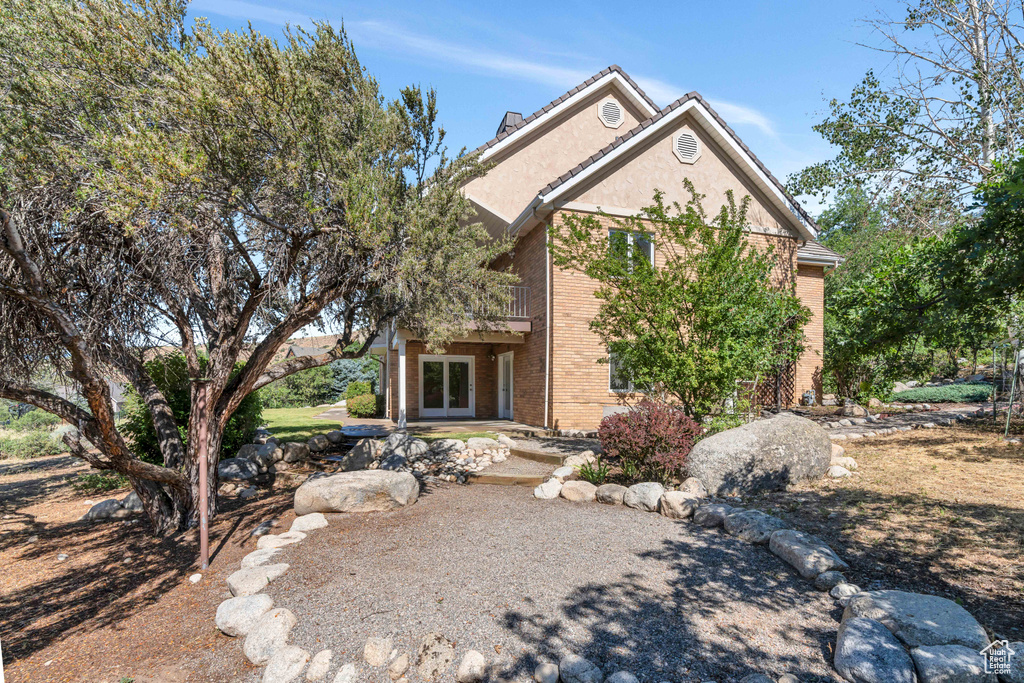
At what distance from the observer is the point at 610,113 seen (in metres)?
15.1

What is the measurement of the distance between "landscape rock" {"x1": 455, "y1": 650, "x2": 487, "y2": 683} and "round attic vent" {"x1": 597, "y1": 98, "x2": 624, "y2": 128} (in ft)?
49.1

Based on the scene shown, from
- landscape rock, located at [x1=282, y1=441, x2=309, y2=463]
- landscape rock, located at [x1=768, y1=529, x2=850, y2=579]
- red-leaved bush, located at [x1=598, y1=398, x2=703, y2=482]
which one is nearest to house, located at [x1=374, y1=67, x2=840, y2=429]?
Result: landscape rock, located at [x1=282, y1=441, x2=309, y2=463]

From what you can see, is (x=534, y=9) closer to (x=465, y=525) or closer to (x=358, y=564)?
(x=465, y=525)

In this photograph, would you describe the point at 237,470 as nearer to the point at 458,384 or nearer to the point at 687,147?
the point at 458,384

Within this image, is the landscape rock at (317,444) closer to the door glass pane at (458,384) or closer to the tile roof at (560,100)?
the door glass pane at (458,384)

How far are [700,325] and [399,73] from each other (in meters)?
5.64

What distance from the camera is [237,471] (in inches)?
346

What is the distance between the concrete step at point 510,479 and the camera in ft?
26.8

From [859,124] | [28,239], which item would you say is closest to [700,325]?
[28,239]

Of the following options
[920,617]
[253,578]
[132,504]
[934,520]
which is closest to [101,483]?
[132,504]

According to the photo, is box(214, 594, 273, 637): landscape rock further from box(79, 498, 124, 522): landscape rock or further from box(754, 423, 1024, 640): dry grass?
box(754, 423, 1024, 640): dry grass

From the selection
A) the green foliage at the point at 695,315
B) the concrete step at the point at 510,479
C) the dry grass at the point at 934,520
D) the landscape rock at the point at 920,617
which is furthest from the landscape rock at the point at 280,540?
the dry grass at the point at 934,520

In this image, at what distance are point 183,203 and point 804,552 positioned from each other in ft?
22.2

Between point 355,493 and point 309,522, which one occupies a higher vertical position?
point 355,493
